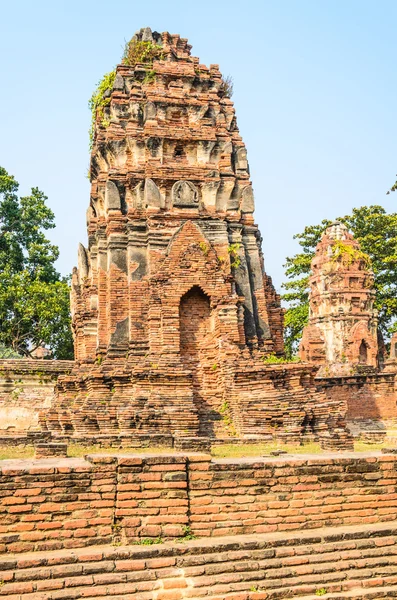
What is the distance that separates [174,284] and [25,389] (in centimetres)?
811

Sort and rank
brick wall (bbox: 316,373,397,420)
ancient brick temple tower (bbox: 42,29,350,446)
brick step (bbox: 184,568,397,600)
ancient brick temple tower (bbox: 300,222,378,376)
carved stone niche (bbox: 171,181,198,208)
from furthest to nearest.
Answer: ancient brick temple tower (bbox: 300,222,378,376)
brick wall (bbox: 316,373,397,420)
carved stone niche (bbox: 171,181,198,208)
ancient brick temple tower (bbox: 42,29,350,446)
brick step (bbox: 184,568,397,600)

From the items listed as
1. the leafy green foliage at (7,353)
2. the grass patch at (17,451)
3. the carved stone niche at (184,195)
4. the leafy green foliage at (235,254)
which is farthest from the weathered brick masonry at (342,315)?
the grass patch at (17,451)

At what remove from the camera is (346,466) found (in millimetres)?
6344

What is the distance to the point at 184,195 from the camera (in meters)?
15.3

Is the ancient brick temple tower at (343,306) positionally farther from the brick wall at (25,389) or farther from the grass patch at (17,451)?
the grass patch at (17,451)

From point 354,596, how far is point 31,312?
2438cm

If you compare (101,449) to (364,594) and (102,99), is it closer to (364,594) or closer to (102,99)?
(364,594)

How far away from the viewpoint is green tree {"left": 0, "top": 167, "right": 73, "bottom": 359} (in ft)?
93.0

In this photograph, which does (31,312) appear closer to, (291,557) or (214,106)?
(214,106)

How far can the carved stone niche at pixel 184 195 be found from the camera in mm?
15203

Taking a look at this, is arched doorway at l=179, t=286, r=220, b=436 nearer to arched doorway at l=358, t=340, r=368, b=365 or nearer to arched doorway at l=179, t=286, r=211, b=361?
arched doorway at l=179, t=286, r=211, b=361

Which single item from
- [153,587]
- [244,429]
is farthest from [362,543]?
[244,429]

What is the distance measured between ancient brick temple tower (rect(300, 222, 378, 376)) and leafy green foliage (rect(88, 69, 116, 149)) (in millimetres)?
13106

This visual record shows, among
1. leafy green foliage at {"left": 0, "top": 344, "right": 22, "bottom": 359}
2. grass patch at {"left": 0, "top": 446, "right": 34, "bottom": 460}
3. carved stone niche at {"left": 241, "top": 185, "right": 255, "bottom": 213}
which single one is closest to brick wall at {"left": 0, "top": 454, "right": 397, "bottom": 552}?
grass patch at {"left": 0, "top": 446, "right": 34, "bottom": 460}
